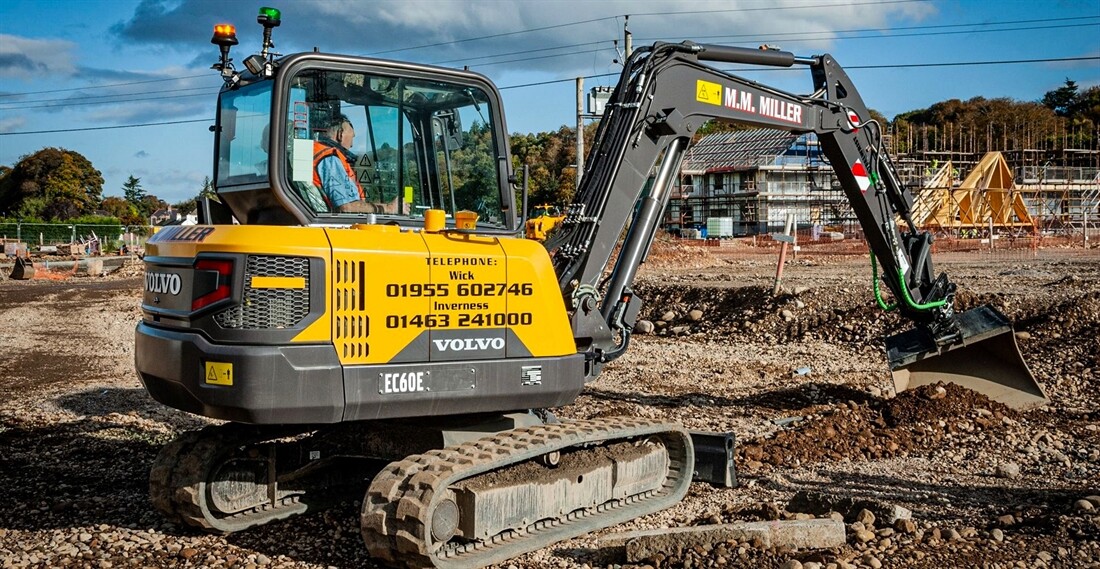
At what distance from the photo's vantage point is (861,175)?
29.9 ft

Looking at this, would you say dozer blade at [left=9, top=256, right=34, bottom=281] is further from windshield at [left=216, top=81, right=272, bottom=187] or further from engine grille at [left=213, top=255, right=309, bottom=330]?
engine grille at [left=213, top=255, right=309, bottom=330]

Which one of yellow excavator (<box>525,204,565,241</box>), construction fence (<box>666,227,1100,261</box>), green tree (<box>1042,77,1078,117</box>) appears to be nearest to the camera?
yellow excavator (<box>525,204,565,241</box>)

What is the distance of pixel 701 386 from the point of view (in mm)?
11703

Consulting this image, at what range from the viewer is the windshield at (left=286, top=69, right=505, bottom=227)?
5.71 metres

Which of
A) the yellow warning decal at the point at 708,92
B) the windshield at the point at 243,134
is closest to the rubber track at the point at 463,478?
the windshield at the point at 243,134

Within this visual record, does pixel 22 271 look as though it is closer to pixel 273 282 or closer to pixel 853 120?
pixel 853 120

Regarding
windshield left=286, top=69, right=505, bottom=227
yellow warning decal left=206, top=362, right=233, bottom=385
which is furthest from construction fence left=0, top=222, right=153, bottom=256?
yellow warning decal left=206, top=362, right=233, bottom=385

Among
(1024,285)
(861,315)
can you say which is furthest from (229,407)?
(1024,285)

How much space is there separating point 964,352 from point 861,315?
4829 mm

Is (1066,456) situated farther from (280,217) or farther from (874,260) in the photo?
(280,217)

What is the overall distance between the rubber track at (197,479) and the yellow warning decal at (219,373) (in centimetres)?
106

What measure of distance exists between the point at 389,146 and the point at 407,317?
42.6 inches

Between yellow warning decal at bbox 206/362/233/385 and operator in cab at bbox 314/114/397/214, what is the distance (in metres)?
1.07

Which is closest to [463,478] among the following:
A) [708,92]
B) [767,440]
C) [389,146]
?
[389,146]
